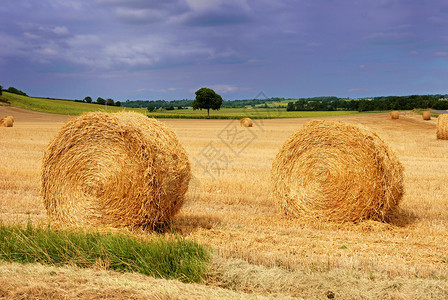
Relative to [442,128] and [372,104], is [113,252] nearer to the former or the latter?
[442,128]

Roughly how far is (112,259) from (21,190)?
6.51m

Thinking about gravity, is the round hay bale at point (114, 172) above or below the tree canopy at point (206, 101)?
below

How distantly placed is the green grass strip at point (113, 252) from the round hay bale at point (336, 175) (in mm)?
3319

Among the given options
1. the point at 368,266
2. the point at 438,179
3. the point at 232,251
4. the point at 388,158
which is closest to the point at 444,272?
the point at 368,266

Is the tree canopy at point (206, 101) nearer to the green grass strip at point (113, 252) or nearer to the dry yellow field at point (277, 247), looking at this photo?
the dry yellow field at point (277, 247)

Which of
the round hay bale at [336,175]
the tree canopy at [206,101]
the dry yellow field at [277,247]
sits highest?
the tree canopy at [206,101]

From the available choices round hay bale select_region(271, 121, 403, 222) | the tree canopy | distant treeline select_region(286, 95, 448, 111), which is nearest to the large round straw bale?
round hay bale select_region(271, 121, 403, 222)

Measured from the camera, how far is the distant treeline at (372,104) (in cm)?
5909

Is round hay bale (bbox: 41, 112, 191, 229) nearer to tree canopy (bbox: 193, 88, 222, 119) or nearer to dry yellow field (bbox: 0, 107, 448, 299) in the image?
dry yellow field (bbox: 0, 107, 448, 299)

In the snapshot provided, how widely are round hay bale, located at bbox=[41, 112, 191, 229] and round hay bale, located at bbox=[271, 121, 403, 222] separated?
2186 millimetres

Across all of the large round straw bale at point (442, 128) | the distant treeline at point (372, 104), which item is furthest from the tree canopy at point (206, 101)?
the large round straw bale at point (442, 128)

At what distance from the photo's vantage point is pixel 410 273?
5.12 meters

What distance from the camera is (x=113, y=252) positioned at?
17.8 feet

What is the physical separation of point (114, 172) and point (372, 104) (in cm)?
5913
